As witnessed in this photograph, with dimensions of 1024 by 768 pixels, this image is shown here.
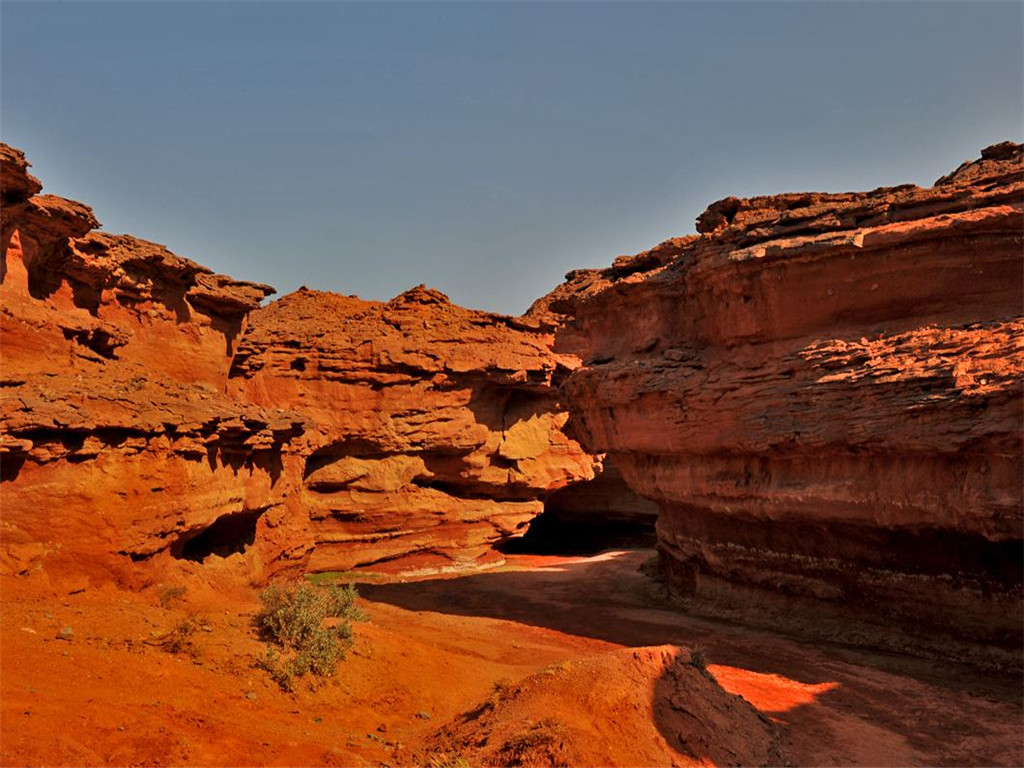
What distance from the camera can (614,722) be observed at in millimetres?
7039

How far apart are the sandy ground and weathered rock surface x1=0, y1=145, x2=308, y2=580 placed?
0.86m

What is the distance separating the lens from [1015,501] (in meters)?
10.5

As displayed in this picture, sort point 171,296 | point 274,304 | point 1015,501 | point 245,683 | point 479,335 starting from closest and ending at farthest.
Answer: point 245,683 → point 1015,501 → point 171,296 → point 274,304 → point 479,335

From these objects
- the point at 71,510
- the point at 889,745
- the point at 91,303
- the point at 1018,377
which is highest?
the point at 91,303

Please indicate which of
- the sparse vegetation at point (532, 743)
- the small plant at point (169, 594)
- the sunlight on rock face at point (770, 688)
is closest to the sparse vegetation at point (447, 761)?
the sparse vegetation at point (532, 743)

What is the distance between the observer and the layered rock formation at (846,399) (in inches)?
452

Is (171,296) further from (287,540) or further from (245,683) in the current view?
(245,683)

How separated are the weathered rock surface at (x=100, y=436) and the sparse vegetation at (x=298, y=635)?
2076mm

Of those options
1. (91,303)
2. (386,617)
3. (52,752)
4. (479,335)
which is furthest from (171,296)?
(52,752)

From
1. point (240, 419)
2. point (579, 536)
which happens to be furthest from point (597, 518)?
point (240, 419)

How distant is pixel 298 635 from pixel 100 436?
3.97 metres

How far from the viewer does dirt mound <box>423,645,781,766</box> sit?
640 centimetres

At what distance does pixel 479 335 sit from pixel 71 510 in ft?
59.4

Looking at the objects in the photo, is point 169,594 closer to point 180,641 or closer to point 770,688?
point 180,641
